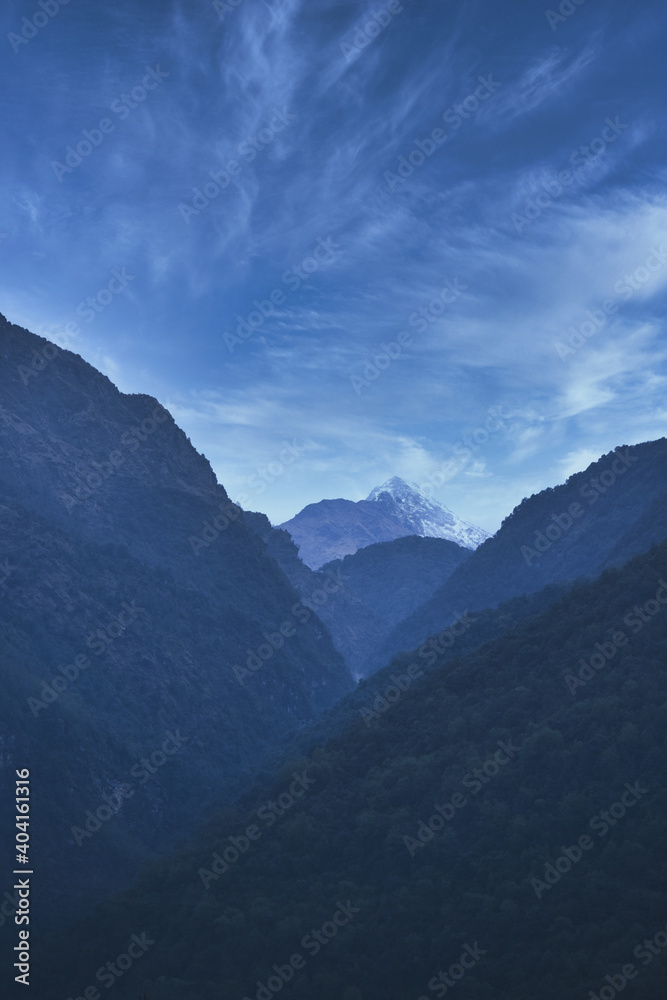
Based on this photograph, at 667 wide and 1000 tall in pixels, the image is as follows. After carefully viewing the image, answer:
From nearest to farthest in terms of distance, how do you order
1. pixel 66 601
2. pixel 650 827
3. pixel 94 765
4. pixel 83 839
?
pixel 650 827, pixel 83 839, pixel 94 765, pixel 66 601

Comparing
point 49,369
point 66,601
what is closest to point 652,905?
point 66,601

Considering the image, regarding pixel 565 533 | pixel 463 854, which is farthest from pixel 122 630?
pixel 565 533

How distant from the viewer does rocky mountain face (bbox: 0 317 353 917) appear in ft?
263

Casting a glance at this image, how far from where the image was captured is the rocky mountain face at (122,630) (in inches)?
3162

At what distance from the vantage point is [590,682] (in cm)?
6625

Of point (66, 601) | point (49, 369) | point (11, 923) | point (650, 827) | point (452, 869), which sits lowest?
point (11, 923)

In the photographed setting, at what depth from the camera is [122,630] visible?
10894 centimetres

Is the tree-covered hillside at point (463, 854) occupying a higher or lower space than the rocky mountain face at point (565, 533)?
lower

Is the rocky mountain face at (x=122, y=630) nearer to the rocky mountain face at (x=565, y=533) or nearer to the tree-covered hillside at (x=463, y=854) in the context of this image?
the tree-covered hillside at (x=463, y=854)

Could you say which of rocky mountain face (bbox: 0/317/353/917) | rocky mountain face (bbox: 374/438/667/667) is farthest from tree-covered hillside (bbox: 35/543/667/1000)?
rocky mountain face (bbox: 374/438/667/667)

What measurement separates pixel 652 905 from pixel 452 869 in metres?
16.0

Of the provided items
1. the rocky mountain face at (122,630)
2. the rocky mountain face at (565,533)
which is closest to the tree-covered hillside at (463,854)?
the rocky mountain face at (122,630)

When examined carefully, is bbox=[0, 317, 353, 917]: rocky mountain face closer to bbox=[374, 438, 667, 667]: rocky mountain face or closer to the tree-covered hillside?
the tree-covered hillside

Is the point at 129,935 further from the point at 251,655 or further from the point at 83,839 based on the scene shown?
the point at 251,655
